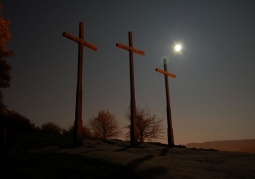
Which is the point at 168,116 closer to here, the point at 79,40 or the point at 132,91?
the point at 132,91

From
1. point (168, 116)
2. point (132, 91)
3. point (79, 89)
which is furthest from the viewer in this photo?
point (168, 116)

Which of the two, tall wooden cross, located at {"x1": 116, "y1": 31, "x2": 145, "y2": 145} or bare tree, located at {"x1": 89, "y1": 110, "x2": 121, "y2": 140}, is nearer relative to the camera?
tall wooden cross, located at {"x1": 116, "y1": 31, "x2": 145, "y2": 145}

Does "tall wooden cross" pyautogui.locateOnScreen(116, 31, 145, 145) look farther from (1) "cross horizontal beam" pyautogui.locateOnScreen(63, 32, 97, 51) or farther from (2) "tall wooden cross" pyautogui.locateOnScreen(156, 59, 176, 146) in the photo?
(2) "tall wooden cross" pyautogui.locateOnScreen(156, 59, 176, 146)

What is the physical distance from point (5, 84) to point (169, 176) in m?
21.2

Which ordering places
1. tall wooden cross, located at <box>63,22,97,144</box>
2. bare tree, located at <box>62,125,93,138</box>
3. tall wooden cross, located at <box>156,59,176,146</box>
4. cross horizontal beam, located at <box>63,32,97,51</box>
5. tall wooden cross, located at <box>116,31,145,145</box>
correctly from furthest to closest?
bare tree, located at <box>62,125,93,138</box>
tall wooden cross, located at <box>156,59,176,146</box>
tall wooden cross, located at <box>116,31,145,145</box>
cross horizontal beam, located at <box>63,32,97,51</box>
tall wooden cross, located at <box>63,22,97,144</box>

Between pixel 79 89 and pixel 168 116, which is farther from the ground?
pixel 79 89

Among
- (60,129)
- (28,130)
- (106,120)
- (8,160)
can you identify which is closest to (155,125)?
(106,120)

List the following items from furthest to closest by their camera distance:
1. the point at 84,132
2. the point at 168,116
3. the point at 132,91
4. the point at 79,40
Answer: the point at 84,132 < the point at 168,116 < the point at 132,91 < the point at 79,40

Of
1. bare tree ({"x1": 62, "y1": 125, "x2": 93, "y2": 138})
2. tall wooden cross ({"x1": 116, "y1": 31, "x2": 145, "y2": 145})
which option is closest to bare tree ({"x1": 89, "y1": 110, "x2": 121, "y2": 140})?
bare tree ({"x1": 62, "y1": 125, "x2": 93, "y2": 138})

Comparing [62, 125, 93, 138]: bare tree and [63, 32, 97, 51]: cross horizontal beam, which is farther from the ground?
[63, 32, 97, 51]: cross horizontal beam

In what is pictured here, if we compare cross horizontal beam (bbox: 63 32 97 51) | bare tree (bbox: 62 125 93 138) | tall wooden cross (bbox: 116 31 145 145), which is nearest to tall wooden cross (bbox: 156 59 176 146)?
tall wooden cross (bbox: 116 31 145 145)

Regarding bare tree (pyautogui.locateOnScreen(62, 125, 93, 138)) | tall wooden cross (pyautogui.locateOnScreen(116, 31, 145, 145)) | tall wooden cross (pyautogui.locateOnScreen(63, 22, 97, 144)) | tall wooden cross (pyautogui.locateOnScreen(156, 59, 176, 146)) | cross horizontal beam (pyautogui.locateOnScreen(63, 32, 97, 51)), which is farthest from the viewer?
bare tree (pyautogui.locateOnScreen(62, 125, 93, 138))

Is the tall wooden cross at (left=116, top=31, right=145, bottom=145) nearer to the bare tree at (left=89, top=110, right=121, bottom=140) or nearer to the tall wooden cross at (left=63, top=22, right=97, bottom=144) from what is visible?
the tall wooden cross at (left=63, top=22, right=97, bottom=144)

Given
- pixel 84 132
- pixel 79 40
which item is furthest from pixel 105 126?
pixel 79 40
